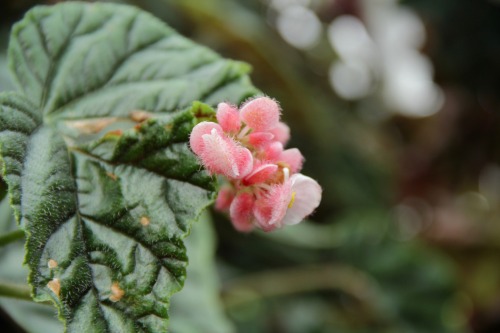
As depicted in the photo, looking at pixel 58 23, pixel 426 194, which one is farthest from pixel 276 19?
pixel 58 23

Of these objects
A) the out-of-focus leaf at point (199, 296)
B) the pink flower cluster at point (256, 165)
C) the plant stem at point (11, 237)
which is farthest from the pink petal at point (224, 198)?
the out-of-focus leaf at point (199, 296)

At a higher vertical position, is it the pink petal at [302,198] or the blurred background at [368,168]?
the pink petal at [302,198]

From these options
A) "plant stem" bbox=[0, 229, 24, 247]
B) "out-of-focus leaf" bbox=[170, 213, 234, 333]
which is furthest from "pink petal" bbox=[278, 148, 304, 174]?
"out-of-focus leaf" bbox=[170, 213, 234, 333]

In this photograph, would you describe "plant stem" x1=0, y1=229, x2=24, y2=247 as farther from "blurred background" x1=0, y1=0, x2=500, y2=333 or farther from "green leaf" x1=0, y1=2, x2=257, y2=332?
"blurred background" x1=0, y1=0, x2=500, y2=333

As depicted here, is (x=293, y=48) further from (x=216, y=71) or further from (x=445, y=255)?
(x=216, y=71)

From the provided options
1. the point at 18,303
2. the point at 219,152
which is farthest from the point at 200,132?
the point at 18,303

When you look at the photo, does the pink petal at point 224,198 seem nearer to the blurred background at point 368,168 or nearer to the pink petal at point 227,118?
the pink petal at point 227,118
